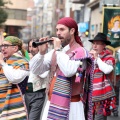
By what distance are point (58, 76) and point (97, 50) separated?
3.31 metres

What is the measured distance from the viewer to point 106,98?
8.57 meters

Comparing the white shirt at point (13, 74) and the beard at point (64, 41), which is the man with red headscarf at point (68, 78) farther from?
the white shirt at point (13, 74)

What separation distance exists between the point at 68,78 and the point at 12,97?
3.25ft

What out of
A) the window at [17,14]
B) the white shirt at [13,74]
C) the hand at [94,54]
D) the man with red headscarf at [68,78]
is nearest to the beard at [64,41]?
the man with red headscarf at [68,78]

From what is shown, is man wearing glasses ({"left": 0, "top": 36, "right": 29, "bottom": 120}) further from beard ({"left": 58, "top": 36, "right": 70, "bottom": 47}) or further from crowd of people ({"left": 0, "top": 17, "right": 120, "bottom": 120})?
beard ({"left": 58, "top": 36, "right": 70, "bottom": 47})

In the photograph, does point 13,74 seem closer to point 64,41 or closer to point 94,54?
point 64,41

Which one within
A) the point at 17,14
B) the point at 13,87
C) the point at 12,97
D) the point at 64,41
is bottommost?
the point at 17,14

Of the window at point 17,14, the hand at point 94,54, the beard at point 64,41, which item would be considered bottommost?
the window at point 17,14

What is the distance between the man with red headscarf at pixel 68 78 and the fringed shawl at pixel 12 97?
0.59 metres

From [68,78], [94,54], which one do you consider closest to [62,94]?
[68,78]

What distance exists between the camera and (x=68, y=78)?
17.3 feet

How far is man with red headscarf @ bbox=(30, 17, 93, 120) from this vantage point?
17.2ft

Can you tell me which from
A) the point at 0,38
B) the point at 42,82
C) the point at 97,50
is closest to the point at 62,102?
the point at 0,38

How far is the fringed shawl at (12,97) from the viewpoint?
5.91 metres
